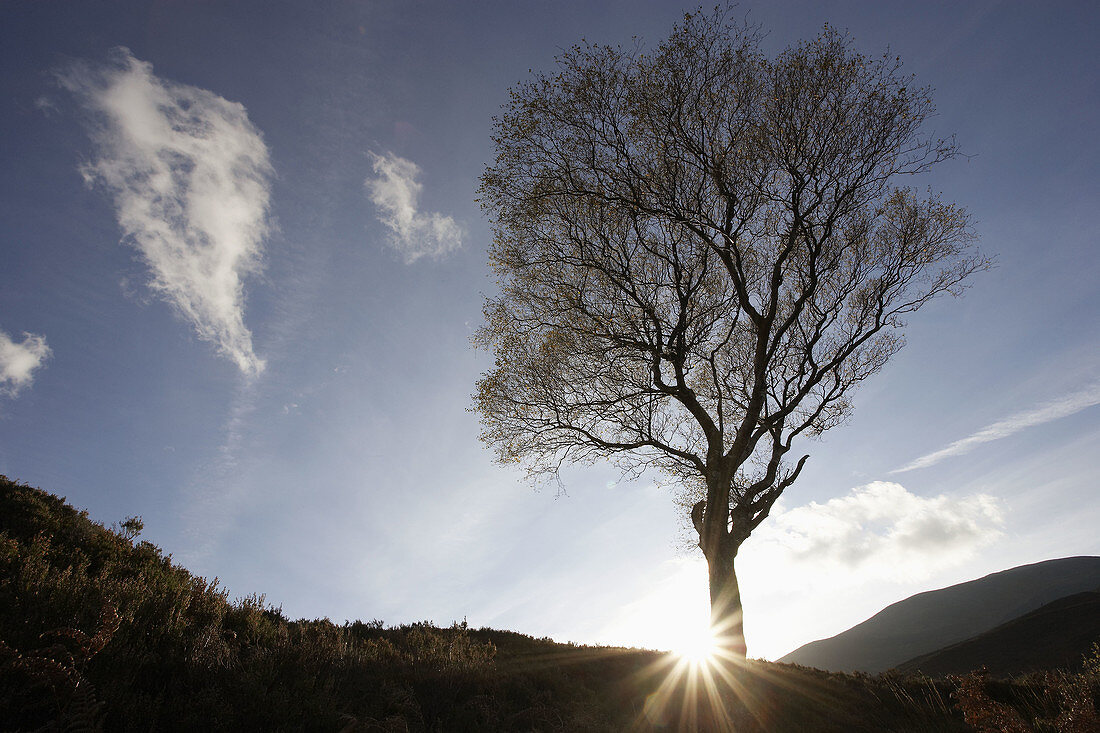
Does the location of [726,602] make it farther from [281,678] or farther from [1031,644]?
[1031,644]

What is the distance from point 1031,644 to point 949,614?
8260cm

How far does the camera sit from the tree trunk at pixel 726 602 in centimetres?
1141

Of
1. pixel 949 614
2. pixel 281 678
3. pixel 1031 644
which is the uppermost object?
pixel 281 678

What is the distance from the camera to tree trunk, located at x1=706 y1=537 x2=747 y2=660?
449 inches

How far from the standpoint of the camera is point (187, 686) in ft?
13.0

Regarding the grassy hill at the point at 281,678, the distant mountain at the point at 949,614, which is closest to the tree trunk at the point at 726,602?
the grassy hill at the point at 281,678

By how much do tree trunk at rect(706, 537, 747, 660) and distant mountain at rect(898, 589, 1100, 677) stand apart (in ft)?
45.7

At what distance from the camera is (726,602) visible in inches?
474

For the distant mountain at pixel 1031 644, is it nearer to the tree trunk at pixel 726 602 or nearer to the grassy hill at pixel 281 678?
the tree trunk at pixel 726 602

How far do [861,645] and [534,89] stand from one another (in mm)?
109097

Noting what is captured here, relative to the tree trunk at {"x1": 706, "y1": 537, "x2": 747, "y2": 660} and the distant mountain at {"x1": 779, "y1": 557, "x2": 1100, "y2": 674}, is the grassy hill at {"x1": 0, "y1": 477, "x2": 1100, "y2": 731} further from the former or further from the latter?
the distant mountain at {"x1": 779, "y1": 557, "x2": 1100, "y2": 674}

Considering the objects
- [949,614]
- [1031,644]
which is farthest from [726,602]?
[949,614]

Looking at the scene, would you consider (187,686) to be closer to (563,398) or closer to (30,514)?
(30,514)

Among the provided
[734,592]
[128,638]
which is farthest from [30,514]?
[734,592]
